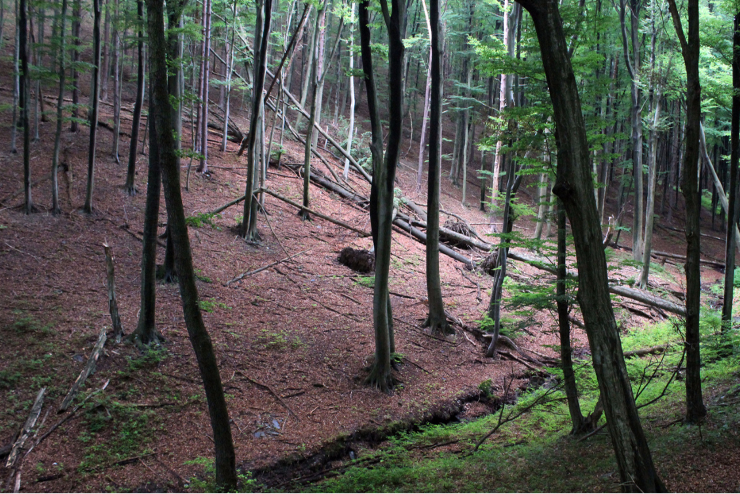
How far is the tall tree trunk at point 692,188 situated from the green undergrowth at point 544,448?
276 mm

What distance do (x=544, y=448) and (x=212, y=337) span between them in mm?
5607

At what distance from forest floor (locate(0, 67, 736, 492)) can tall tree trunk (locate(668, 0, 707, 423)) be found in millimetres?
994

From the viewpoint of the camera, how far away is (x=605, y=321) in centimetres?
340

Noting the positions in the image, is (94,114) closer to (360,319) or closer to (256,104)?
(256,104)

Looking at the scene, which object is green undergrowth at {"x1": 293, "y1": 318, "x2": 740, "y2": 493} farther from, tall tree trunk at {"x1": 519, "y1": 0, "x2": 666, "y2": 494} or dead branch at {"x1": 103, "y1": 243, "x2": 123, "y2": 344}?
dead branch at {"x1": 103, "y1": 243, "x2": 123, "y2": 344}

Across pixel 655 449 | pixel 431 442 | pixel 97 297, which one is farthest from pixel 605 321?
pixel 97 297

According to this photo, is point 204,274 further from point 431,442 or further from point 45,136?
point 45,136

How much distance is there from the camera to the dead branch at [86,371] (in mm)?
5855

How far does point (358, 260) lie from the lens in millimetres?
12844

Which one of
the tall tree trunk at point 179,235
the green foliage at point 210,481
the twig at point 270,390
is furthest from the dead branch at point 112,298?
the tall tree trunk at point 179,235

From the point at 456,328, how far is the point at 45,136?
1363cm

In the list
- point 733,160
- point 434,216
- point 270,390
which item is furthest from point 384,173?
point 733,160

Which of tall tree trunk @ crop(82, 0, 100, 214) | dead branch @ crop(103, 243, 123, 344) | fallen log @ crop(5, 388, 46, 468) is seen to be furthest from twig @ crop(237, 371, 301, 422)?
tall tree trunk @ crop(82, 0, 100, 214)

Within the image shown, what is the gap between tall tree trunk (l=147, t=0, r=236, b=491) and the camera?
452 cm
